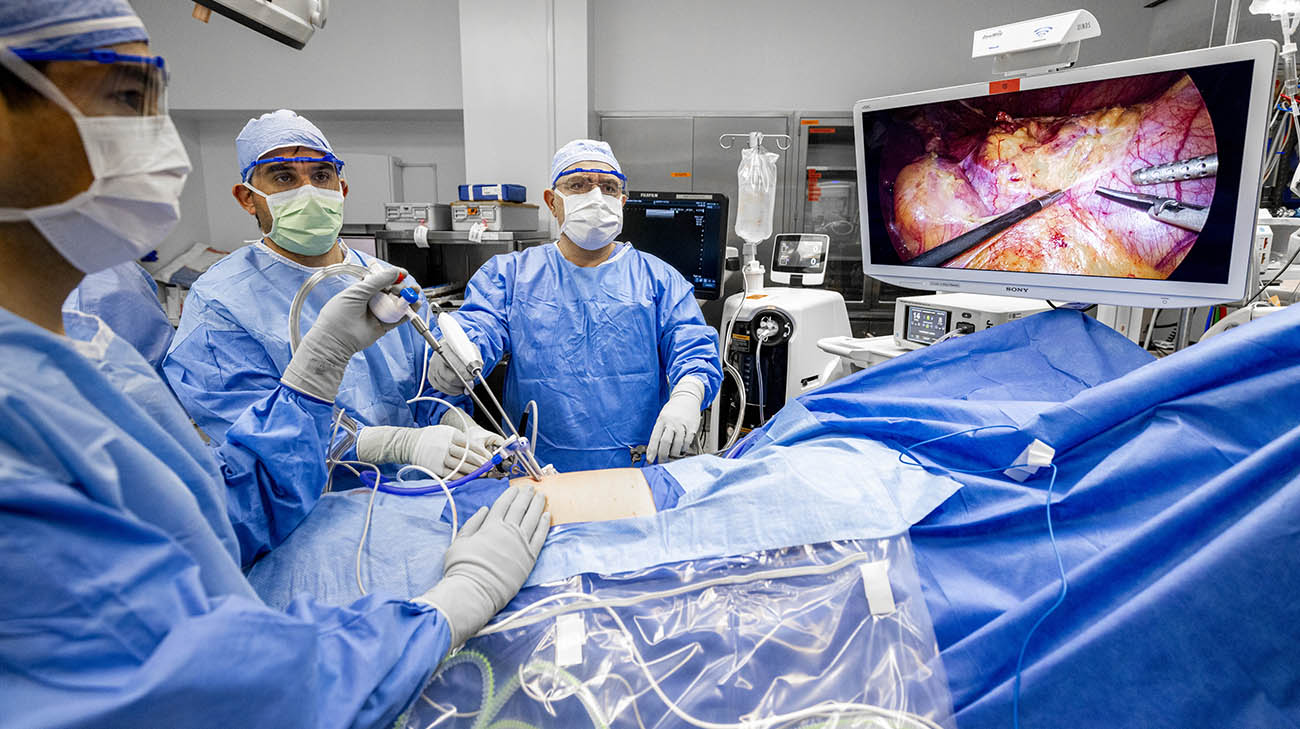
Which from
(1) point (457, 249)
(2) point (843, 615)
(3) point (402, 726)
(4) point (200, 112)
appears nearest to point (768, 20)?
(1) point (457, 249)

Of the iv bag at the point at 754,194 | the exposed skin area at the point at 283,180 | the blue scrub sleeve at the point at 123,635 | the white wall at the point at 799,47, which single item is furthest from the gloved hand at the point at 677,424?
the white wall at the point at 799,47

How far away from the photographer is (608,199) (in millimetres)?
1973

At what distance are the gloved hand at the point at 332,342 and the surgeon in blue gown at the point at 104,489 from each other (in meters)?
0.35

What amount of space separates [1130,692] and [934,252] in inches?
45.0

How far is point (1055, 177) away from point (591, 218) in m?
1.17

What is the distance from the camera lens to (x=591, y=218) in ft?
6.42

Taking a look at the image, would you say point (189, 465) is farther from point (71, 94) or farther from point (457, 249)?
point (457, 249)

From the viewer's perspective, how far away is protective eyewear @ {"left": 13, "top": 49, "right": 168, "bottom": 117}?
20.5 inches

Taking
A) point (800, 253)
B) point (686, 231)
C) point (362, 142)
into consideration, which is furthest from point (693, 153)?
point (362, 142)

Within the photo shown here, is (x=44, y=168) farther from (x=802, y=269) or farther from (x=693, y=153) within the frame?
(x=693, y=153)

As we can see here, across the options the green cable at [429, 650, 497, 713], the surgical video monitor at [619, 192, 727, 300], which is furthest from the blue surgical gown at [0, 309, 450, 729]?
the surgical video monitor at [619, 192, 727, 300]

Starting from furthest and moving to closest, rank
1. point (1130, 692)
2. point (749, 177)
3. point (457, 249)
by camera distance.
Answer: point (457, 249)
point (749, 177)
point (1130, 692)

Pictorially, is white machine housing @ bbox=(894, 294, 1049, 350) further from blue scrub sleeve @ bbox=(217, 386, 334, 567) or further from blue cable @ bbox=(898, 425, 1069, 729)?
blue scrub sleeve @ bbox=(217, 386, 334, 567)

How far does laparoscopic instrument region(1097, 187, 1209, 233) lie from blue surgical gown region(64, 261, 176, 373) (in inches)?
90.3
